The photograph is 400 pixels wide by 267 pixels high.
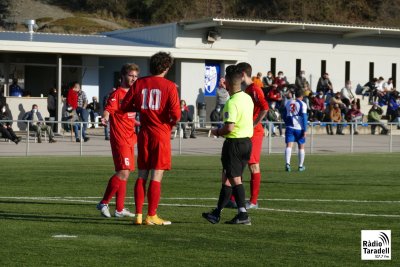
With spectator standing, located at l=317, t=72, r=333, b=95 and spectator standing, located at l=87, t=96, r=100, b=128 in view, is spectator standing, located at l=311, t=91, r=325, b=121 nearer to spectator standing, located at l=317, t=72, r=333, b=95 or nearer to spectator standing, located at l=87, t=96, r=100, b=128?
spectator standing, located at l=317, t=72, r=333, b=95

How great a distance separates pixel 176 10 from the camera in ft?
290

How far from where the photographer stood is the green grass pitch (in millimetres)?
9859

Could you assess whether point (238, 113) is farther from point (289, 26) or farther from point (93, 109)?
point (289, 26)

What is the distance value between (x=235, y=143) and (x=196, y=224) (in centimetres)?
113

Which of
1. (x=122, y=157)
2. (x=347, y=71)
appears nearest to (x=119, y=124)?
(x=122, y=157)

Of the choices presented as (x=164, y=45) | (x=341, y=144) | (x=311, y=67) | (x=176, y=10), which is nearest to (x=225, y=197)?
(x=341, y=144)

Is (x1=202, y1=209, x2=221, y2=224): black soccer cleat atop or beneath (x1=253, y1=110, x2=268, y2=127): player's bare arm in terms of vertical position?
beneath

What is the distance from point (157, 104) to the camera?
12383 mm

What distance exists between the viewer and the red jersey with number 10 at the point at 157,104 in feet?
40.5

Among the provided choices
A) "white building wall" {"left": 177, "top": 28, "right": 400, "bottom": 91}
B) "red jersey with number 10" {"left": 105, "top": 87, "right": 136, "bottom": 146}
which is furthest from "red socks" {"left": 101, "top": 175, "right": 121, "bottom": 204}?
"white building wall" {"left": 177, "top": 28, "right": 400, "bottom": 91}

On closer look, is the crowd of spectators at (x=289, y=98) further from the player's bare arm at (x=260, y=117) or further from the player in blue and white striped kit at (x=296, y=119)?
the player's bare arm at (x=260, y=117)

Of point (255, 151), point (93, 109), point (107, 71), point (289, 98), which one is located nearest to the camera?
point (255, 151)

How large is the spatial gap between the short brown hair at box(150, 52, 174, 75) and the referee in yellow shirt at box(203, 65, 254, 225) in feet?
3.27

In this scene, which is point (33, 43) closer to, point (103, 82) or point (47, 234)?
point (103, 82)
